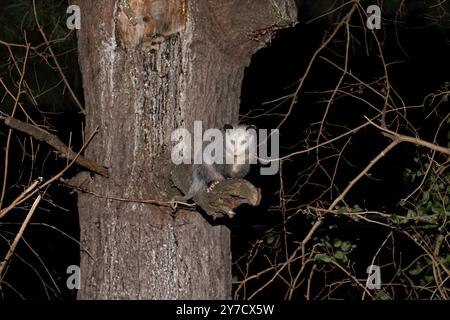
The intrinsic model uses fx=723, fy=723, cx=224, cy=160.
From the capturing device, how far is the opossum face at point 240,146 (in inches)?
134

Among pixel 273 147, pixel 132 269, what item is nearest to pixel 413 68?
pixel 273 147

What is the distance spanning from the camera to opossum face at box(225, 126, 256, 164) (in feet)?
11.1

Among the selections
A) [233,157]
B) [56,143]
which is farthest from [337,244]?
[56,143]

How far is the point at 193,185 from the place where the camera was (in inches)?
109

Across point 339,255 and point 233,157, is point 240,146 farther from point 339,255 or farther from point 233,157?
point 339,255

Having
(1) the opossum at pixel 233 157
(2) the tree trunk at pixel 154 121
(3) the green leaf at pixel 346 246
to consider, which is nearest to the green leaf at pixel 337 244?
(3) the green leaf at pixel 346 246

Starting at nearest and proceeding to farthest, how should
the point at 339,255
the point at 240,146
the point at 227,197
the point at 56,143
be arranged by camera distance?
the point at 227,197 → the point at 56,143 → the point at 240,146 → the point at 339,255

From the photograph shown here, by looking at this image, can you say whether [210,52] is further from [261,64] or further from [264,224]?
[261,64]

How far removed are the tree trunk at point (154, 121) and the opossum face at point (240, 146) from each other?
49 cm

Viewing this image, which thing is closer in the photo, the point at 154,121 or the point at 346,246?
the point at 154,121

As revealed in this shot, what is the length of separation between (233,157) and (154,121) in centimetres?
81

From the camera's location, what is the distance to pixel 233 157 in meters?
3.56

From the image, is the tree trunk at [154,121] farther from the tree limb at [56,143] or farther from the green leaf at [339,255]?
the green leaf at [339,255]

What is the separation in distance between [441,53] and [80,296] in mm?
4243
